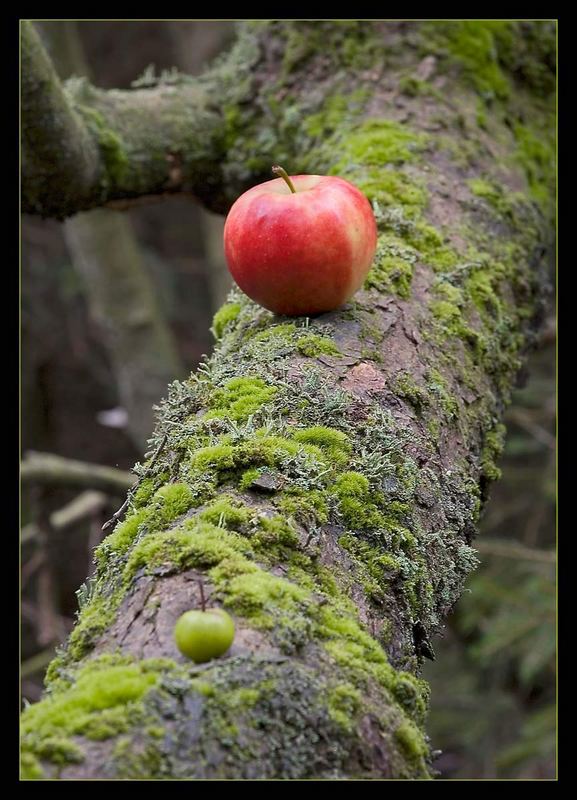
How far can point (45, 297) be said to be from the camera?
295 inches

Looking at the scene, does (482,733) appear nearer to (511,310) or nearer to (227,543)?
(511,310)

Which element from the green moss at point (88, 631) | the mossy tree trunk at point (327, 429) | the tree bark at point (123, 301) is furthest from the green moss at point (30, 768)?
the tree bark at point (123, 301)

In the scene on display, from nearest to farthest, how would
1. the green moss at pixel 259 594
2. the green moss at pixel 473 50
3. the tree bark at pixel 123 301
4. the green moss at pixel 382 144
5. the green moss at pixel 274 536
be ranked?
the green moss at pixel 259 594
the green moss at pixel 274 536
the green moss at pixel 382 144
the green moss at pixel 473 50
the tree bark at pixel 123 301

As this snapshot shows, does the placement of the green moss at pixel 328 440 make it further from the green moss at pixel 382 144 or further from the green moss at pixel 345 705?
the green moss at pixel 382 144

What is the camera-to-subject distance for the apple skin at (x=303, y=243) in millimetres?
2129

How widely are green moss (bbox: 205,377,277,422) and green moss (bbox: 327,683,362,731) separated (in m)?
0.63

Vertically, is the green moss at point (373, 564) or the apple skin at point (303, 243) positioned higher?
the apple skin at point (303, 243)

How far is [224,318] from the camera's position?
249cm

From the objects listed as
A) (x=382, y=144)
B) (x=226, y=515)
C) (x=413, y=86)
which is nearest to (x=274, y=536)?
(x=226, y=515)

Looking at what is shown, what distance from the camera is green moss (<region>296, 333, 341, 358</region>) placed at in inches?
82.7

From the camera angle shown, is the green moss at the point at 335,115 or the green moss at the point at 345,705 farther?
the green moss at the point at 335,115

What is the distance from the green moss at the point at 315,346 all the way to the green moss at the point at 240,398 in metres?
0.17

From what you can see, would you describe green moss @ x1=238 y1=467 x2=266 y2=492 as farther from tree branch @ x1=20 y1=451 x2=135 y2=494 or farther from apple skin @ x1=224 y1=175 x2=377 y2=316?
tree branch @ x1=20 y1=451 x2=135 y2=494

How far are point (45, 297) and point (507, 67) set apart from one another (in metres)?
4.93
